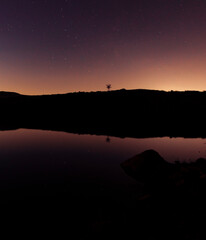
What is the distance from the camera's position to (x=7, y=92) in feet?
652

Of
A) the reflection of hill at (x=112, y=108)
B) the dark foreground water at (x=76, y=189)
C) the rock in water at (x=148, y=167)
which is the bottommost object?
the dark foreground water at (x=76, y=189)

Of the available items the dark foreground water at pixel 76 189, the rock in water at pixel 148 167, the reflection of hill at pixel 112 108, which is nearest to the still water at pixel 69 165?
the dark foreground water at pixel 76 189

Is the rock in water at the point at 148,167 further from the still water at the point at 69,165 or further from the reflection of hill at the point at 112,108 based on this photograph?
the reflection of hill at the point at 112,108

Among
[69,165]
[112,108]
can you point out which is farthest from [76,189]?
[112,108]

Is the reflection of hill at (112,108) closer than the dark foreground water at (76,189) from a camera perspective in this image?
No

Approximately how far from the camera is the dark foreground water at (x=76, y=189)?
7365 mm

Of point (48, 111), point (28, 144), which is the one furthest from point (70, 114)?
point (28, 144)

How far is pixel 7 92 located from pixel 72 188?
21468cm

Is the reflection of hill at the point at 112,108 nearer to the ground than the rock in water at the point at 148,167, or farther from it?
farther from it

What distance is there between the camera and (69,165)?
15.8 m

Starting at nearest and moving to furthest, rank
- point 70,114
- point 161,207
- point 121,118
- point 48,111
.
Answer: point 161,207
point 121,118
point 70,114
point 48,111

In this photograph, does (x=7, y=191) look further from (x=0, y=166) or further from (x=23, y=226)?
(x=0, y=166)

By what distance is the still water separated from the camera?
1127 centimetres

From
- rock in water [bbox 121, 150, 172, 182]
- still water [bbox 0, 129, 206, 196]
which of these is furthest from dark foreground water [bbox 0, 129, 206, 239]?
rock in water [bbox 121, 150, 172, 182]
